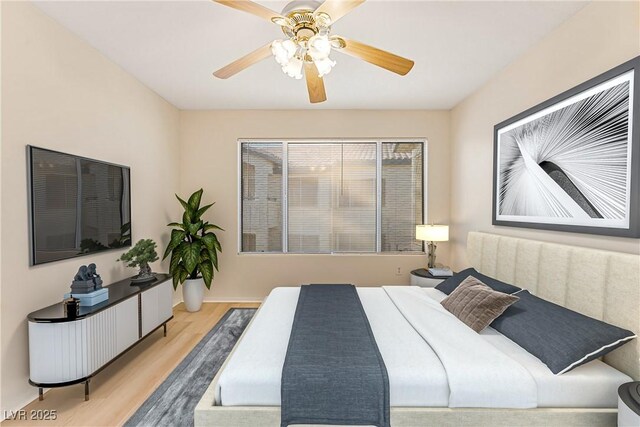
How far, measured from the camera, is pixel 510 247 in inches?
102

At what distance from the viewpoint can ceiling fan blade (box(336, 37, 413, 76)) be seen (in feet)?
5.91

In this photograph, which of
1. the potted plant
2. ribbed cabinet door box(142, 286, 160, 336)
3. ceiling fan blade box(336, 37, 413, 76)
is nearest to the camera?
ceiling fan blade box(336, 37, 413, 76)

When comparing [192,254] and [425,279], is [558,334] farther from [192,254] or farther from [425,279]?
[192,254]

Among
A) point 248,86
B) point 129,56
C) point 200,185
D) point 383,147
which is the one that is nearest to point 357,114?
A: point 383,147

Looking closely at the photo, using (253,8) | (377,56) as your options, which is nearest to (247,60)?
(253,8)

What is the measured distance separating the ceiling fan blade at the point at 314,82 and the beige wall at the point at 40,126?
6.34 feet

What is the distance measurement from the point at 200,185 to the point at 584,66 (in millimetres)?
4243

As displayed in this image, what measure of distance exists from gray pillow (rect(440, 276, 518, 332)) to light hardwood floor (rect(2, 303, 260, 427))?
94.1 inches

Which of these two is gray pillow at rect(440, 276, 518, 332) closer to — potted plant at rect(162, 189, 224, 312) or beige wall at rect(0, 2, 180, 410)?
potted plant at rect(162, 189, 224, 312)

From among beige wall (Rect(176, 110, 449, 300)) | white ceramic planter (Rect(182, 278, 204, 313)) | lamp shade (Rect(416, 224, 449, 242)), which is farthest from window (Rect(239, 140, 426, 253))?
white ceramic planter (Rect(182, 278, 204, 313))

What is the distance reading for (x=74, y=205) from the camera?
2.41 m

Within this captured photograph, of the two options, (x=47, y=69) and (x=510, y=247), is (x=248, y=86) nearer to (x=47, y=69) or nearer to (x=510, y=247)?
(x=47, y=69)

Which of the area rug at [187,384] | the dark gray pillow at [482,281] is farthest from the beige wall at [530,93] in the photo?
the area rug at [187,384]

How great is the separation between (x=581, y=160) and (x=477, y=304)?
3.94ft
